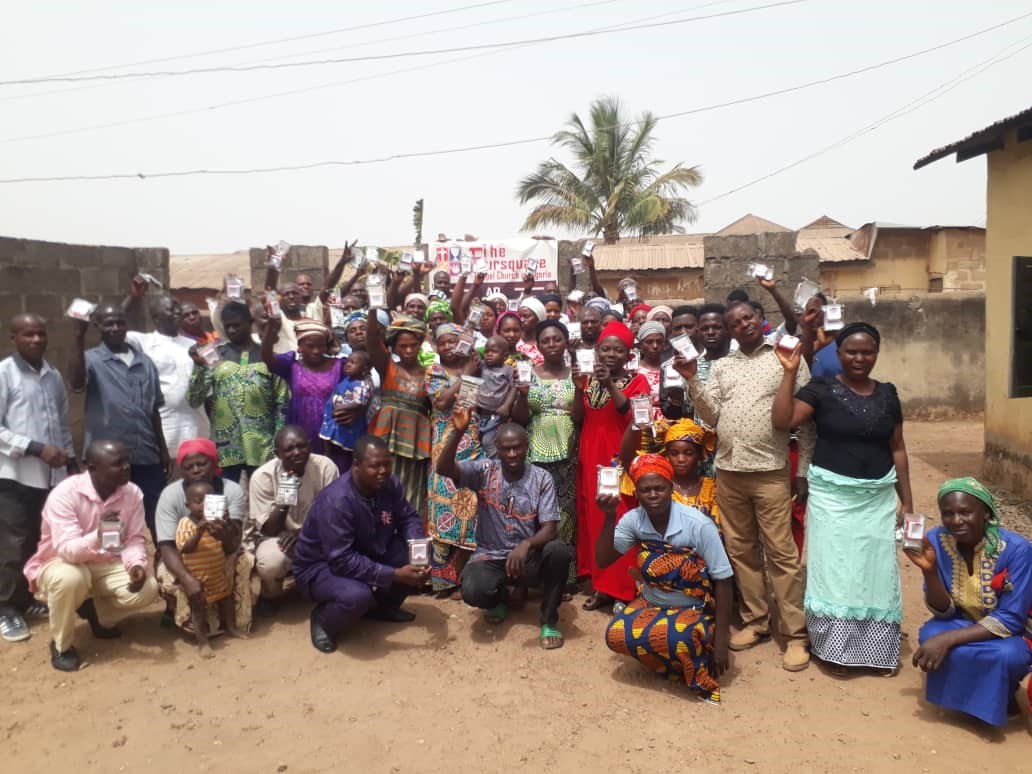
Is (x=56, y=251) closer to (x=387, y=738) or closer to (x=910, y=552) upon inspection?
(x=387, y=738)

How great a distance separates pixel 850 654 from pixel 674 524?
1.08 m

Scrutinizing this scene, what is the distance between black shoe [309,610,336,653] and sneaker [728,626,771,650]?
212cm

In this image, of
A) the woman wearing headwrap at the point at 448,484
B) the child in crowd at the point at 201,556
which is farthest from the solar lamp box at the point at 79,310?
the woman wearing headwrap at the point at 448,484

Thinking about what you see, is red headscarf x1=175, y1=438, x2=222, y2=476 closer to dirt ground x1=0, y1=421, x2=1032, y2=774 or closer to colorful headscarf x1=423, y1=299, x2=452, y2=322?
dirt ground x1=0, y1=421, x2=1032, y2=774

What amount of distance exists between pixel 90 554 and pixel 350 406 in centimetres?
156

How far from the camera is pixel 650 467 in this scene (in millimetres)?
3828

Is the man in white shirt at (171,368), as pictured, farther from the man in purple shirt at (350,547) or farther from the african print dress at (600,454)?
the african print dress at (600,454)

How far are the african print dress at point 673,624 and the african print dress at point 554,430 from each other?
0.90 m

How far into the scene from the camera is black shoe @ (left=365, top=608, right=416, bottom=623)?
4703 mm

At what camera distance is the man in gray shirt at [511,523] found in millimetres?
4383

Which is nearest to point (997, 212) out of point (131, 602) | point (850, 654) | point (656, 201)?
point (850, 654)

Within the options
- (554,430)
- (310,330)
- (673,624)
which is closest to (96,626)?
(310,330)

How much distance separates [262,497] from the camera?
4676mm

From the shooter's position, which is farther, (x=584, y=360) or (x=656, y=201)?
(x=656, y=201)
